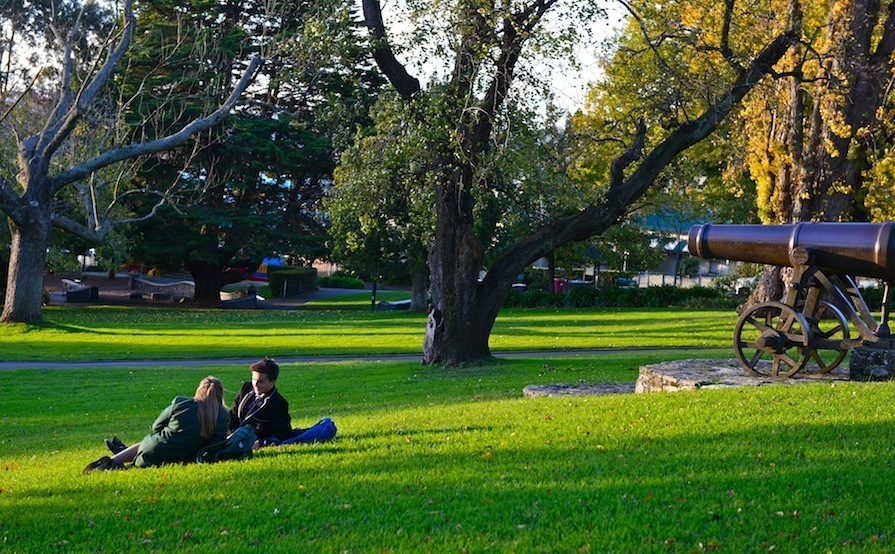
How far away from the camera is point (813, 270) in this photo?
12.3 meters

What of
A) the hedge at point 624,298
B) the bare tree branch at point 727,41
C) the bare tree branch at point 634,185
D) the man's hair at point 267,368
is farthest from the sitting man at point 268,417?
the hedge at point 624,298

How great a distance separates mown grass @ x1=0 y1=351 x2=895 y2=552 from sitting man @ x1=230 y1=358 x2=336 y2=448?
11.9 inches

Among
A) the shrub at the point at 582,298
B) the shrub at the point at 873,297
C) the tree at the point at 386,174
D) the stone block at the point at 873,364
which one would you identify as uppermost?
the tree at the point at 386,174

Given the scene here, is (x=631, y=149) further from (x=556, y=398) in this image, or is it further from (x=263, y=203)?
(x=263, y=203)

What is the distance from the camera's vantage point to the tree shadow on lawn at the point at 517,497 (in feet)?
20.6

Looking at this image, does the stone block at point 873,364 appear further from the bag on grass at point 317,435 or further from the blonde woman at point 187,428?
the blonde woman at point 187,428

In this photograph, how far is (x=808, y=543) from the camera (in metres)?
5.98

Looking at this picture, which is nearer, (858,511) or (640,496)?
(858,511)

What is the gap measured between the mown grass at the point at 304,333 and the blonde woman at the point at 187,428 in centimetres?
1750

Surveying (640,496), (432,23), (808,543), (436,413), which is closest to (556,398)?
(436,413)

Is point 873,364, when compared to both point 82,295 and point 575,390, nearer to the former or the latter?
point 575,390

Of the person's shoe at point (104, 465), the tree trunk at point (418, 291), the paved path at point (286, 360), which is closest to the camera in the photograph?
the person's shoe at point (104, 465)

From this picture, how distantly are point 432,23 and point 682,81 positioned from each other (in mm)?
5233

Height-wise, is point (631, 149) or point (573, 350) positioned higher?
point (631, 149)
